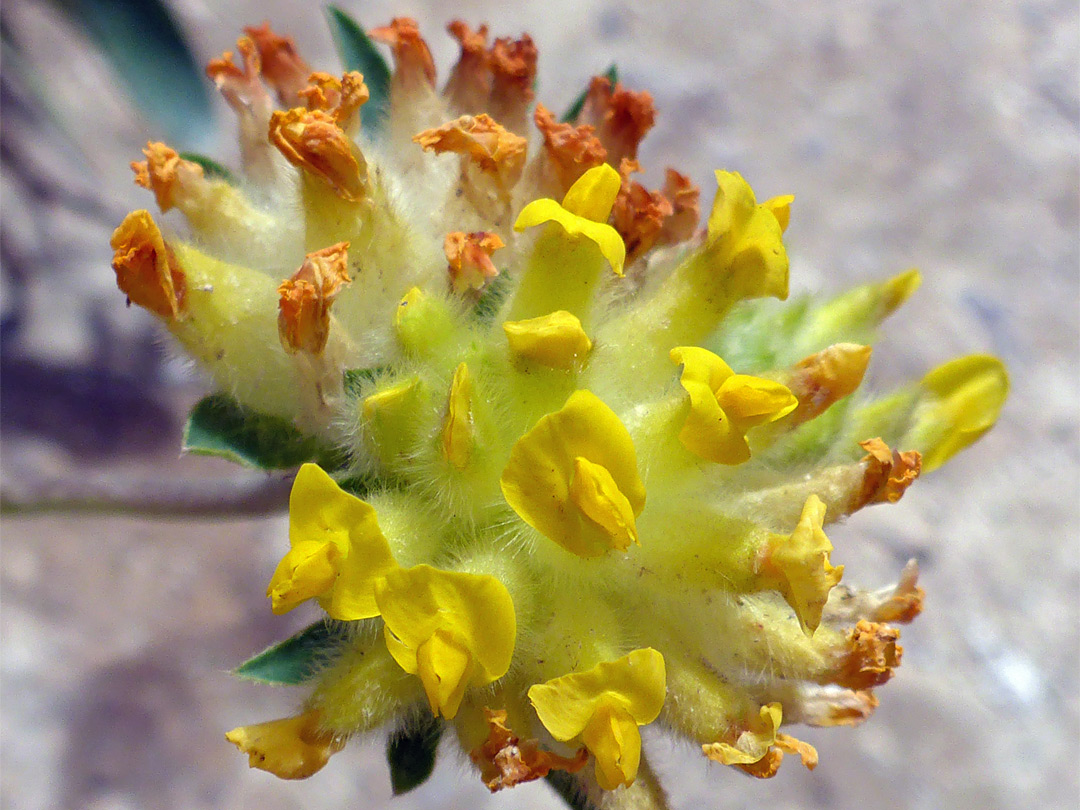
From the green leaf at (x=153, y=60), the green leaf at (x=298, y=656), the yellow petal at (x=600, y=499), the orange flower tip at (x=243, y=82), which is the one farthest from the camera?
→ the green leaf at (x=153, y=60)

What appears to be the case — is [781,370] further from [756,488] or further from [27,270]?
[27,270]

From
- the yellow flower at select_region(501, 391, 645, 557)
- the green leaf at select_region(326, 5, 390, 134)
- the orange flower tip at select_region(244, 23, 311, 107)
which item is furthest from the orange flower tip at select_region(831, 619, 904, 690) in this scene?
the orange flower tip at select_region(244, 23, 311, 107)

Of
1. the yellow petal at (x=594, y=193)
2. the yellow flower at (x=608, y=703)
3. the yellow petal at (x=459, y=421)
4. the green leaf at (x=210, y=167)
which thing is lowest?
the yellow flower at (x=608, y=703)

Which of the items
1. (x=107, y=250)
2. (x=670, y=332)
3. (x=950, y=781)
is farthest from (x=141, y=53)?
(x=950, y=781)

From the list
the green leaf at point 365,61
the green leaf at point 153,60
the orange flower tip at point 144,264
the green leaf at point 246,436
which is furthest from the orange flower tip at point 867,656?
the green leaf at point 153,60

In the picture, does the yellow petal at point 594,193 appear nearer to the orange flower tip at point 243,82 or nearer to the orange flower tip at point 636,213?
the orange flower tip at point 636,213

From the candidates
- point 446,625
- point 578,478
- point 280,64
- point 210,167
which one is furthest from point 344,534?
point 280,64

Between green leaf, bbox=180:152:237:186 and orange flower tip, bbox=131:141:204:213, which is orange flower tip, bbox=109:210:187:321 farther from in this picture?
green leaf, bbox=180:152:237:186

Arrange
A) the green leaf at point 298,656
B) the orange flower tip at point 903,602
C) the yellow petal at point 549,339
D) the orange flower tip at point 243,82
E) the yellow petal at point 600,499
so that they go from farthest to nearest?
1. the orange flower tip at point 243,82
2. the orange flower tip at point 903,602
3. the green leaf at point 298,656
4. the yellow petal at point 549,339
5. the yellow petal at point 600,499
